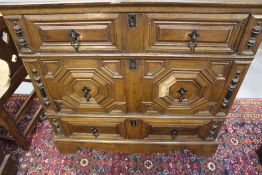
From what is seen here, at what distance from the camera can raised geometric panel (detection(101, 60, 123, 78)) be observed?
1206 millimetres

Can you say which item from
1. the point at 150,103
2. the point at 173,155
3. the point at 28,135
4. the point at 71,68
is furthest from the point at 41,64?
the point at 173,155

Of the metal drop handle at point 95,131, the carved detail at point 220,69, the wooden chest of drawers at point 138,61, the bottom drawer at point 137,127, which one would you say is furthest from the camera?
the metal drop handle at point 95,131

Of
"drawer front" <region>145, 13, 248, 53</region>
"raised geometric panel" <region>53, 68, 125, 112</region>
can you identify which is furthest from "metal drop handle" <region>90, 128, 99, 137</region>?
"drawer front" <region>145, 13, 248, 53</region>

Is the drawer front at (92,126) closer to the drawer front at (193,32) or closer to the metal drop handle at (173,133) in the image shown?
the metal drop handle at (173,133)

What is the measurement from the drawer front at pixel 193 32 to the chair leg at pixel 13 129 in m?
1.02

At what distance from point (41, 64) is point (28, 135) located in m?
0.86

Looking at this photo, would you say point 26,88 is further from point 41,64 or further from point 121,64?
point 121,64

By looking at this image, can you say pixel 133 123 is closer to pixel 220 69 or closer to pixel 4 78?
pixel 220 69

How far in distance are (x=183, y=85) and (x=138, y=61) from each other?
281 millimetres

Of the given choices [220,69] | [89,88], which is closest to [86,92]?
[89,88]

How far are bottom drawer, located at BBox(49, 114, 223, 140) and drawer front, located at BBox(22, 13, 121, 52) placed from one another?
1.63 feet

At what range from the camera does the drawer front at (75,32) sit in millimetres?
1045

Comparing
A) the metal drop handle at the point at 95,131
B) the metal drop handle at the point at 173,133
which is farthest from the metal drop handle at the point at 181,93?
the metal drop handle at the point at 95,131

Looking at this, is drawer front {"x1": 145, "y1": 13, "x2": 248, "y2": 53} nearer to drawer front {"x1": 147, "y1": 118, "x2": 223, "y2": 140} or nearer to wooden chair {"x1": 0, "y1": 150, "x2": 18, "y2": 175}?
drawer front {"x1": 147, "y1": 118, "x2": 223, "y2": 140}
